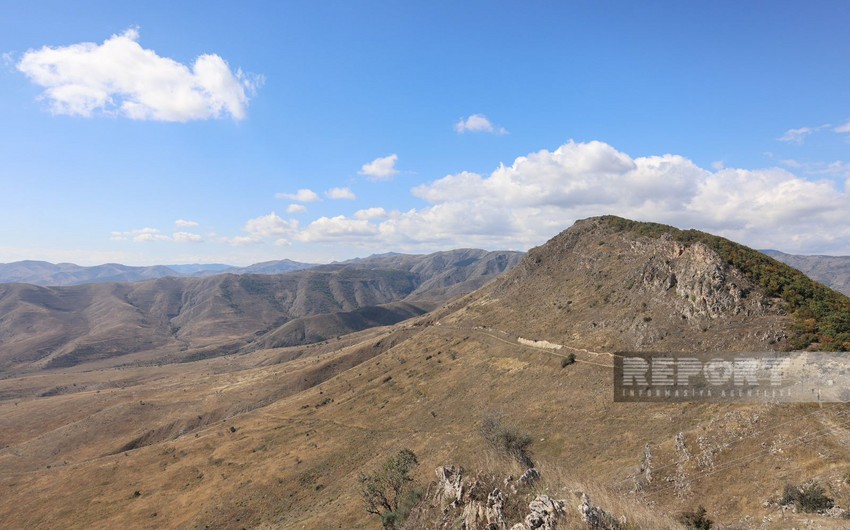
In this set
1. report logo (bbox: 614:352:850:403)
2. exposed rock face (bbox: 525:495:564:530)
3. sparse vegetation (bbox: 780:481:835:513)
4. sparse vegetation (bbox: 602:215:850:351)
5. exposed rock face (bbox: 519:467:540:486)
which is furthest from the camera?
sparse vegetation (bbox: 602:215:850:351)

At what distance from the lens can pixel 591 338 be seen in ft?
221

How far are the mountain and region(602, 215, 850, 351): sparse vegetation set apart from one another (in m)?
0.32

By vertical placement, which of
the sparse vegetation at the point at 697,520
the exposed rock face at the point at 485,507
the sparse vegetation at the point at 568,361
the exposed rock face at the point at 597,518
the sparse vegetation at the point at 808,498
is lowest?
the sparse vegetation at the point at 697,520

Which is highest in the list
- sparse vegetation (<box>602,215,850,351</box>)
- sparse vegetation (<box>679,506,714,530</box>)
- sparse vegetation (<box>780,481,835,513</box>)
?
sparse vegetation (<box>602,215,850,351</box>)

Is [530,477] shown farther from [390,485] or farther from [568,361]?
[568,361]

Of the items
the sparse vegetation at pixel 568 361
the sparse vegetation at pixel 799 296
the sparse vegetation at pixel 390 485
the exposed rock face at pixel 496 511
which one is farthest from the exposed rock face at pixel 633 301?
the exposed rock face at pixel 496 511

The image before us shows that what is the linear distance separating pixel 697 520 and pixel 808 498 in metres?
5.64

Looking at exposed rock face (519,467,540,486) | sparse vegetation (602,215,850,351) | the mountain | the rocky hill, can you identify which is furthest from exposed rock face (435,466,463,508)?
the rocky hill

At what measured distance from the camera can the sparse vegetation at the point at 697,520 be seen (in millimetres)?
22967

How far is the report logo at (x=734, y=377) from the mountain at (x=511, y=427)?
6.71 ft

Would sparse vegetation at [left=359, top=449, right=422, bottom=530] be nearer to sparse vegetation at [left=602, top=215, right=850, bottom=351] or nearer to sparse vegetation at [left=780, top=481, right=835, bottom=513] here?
sparse vegetation at [left=780, top=481, right=835, bottom=513]

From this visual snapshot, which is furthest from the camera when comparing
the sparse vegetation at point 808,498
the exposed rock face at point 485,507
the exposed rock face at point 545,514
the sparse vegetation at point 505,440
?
the sparse vegetation at point 505,440

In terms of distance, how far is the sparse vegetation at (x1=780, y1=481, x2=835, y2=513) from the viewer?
21.7 meters

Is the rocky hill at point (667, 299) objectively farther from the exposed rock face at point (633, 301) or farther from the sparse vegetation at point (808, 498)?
the sparse vegetation at point (808, 498)
